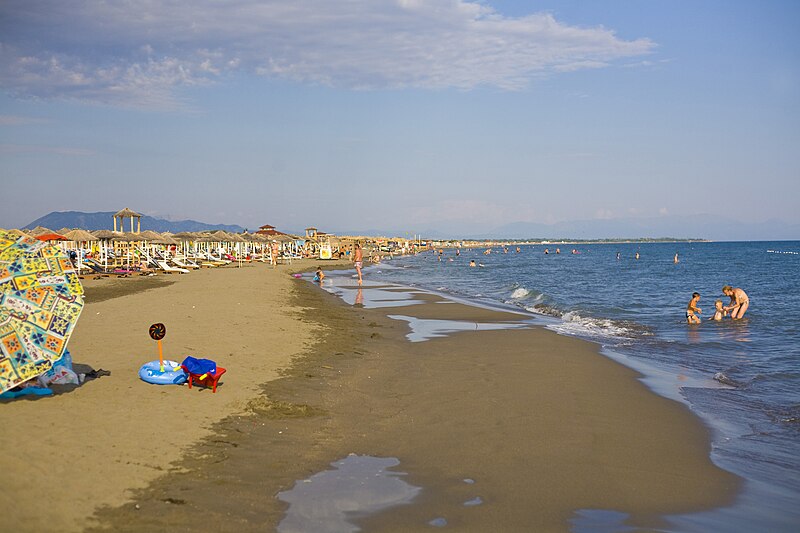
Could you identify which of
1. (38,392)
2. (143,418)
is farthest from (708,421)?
(38,392)

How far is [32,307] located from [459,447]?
17.5 ft

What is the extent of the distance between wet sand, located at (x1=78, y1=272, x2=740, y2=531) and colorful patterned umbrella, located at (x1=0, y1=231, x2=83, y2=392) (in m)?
1.80

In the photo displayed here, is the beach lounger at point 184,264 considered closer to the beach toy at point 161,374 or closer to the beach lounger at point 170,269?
the beach lounger at point 170,269

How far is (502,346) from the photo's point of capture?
576 inches

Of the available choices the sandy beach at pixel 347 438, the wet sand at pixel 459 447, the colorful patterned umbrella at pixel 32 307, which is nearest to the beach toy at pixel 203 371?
the sandy beach at pixel 347 438

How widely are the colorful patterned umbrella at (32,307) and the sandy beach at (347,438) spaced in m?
0.55

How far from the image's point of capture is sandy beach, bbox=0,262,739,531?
207 inches

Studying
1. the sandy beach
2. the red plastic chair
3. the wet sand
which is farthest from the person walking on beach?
the red plastic chair

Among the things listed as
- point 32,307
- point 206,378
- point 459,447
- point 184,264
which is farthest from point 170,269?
point 459,447

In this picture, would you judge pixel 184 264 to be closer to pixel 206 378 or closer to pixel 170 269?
pixel 170 269

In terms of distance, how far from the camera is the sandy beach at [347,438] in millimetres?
5266

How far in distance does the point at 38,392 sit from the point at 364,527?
5035 millimetres

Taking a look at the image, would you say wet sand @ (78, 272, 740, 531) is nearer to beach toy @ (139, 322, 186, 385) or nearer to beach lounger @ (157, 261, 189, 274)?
beach toy @ (139, 322, 186, 385)

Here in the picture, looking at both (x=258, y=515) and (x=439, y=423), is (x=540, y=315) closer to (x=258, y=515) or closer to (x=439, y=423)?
(x=439, y=423)
